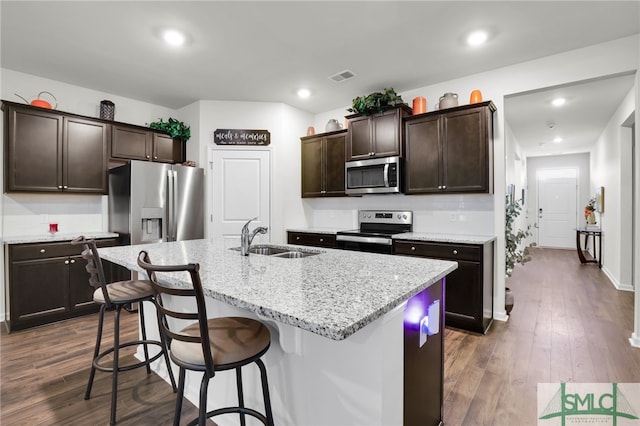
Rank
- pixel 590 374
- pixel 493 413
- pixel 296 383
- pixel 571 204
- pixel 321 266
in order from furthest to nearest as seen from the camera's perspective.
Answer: pixel 571 204
pixel 590 374
pixel 493 413
pixel 321 266
pixel 296 383

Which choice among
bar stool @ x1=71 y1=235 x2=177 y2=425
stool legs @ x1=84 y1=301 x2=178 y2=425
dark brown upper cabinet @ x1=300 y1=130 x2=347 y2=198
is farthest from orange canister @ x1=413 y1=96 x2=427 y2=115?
stool legs @ x1=84 y1=301 x2=178 y2=425

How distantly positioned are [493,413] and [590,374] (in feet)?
3.21

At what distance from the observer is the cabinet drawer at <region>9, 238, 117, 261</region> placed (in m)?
3.06

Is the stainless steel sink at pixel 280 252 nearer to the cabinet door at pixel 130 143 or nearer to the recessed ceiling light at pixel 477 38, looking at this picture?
the recessed ceiling light at pixel 477 38

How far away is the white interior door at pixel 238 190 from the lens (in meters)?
4.29

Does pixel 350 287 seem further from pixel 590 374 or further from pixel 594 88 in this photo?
pixel 594 88

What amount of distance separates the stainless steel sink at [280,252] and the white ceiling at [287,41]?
5.89 ft

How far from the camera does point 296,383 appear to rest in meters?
1.36

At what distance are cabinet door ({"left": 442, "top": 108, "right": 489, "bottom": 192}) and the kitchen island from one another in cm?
181

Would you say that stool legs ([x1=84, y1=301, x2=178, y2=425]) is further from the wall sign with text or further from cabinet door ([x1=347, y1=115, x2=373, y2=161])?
cabinet door ([x1=347, y1=115, x2=373, y2=161])

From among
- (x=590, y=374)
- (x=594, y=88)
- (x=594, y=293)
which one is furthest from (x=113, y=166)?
(x=594, y=293)

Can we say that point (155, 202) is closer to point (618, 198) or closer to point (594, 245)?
point (618, 198)

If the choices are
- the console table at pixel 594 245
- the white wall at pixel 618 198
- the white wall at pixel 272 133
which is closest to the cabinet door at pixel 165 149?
the white wall at pixel 272 133

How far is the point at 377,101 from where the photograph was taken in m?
3.66
